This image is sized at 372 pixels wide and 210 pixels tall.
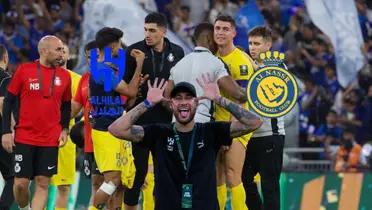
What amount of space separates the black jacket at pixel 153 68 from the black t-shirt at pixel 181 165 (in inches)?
122

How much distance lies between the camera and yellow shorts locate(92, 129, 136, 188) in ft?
50.4

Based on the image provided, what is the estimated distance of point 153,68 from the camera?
15.1 meters

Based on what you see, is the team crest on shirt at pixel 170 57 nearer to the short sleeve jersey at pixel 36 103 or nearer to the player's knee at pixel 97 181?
the short sleeve jersey at pixel 36 103

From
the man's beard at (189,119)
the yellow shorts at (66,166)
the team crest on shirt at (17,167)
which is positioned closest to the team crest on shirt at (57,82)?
the team crest on shirt at (17,167)

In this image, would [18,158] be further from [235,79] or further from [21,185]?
[235,79]

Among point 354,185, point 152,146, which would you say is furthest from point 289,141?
point 152,146

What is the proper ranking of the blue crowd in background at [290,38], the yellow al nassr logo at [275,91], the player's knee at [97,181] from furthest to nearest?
the blue crowd in background at [290,38]
the player's knee at [97,181]
the yellow al nassr logo at [275,91]

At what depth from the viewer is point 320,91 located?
73.3 ft

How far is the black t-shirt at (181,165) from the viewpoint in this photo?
11.9 m

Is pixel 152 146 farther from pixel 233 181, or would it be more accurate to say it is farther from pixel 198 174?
pixel 233 181

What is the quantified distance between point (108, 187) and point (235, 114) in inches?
146

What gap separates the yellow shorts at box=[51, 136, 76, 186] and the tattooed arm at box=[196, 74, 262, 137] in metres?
5.36

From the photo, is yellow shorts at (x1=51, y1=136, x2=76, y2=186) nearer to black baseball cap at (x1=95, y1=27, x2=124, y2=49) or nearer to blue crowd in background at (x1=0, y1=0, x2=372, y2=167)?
black baseball cap at (x1=95, y1=27, x2=124, y2=49)

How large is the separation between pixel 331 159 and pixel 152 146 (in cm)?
884
